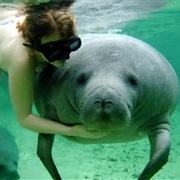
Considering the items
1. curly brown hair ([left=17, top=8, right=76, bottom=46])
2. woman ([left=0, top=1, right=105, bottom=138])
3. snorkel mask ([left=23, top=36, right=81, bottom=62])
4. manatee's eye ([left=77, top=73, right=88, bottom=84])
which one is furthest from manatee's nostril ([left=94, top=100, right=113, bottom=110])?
curly brown hair ([left=17, top=8, right=76, bottom=46])

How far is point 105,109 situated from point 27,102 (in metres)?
1.25

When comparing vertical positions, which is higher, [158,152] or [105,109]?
[105,109]

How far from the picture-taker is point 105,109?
3.45 metres

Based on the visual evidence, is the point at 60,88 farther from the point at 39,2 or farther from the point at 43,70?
the point at 39,2

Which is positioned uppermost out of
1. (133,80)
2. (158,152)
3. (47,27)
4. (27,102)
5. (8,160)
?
(47,27)

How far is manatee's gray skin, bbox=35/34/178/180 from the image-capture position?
140 inches

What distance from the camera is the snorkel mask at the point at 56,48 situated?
428 centimetres

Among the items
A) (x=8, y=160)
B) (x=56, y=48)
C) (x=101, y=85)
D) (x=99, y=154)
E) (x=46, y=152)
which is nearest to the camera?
(x=101, y=85)

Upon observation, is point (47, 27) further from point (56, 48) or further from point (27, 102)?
point (27, 102)

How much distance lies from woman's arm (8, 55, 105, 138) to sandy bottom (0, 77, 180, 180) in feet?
17.8

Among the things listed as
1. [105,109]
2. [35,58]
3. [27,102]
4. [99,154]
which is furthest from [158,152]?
[99,154]

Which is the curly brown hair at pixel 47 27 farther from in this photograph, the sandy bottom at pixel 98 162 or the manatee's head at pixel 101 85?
the sandy bottom at pixel 98 162

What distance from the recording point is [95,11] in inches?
423

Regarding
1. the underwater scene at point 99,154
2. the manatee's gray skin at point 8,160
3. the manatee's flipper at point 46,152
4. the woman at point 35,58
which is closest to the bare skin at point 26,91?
the woman at point 35,58
